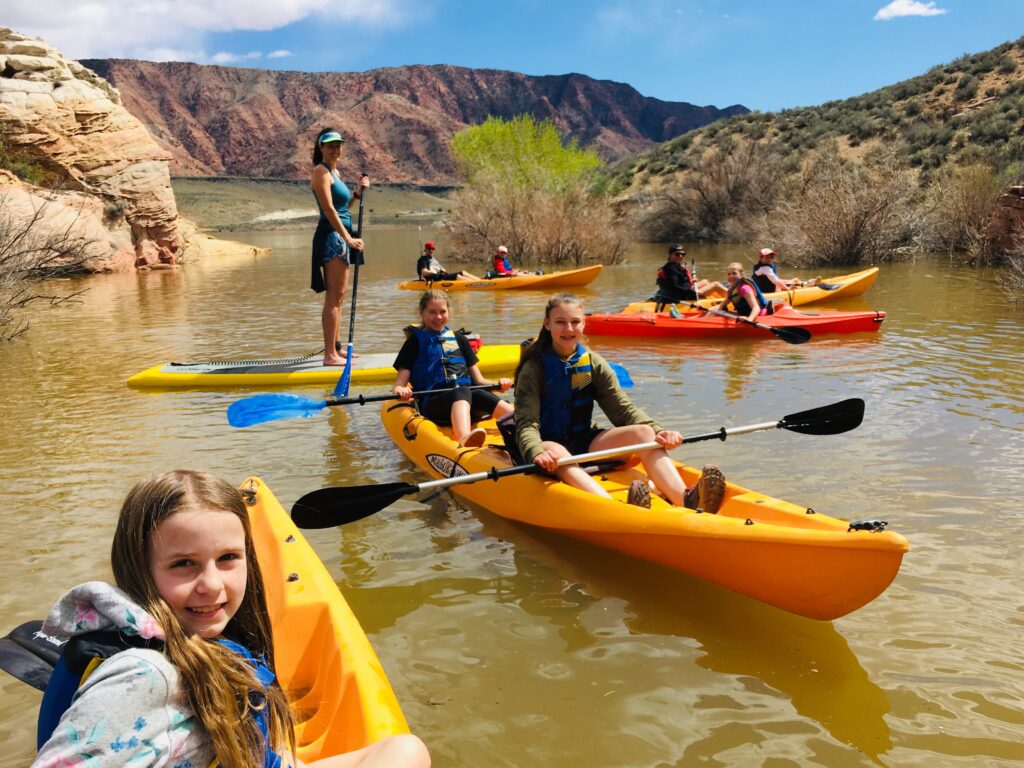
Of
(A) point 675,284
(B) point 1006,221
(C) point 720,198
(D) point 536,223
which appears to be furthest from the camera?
(C) point 720,198

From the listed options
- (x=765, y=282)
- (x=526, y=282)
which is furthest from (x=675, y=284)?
(x=526, y=282)

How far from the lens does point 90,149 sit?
2194 cm

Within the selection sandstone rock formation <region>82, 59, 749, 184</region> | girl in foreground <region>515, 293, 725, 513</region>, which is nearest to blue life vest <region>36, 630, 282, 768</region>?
girl in foreground <region>515, 293, 725, 513</region>

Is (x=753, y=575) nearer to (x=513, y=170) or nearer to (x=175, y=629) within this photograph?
(x=175, y=629)

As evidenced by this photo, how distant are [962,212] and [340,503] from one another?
1934 centimetres

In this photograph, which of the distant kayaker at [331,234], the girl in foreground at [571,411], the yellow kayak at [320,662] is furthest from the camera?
the distant kayaker at [331,234]

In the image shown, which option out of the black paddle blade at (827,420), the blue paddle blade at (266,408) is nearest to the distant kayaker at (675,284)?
the blue paddle blade at (266,408)

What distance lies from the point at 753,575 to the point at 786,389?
4.58 meters

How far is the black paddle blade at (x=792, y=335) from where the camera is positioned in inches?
355

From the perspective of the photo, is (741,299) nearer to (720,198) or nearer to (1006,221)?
(1006,221)

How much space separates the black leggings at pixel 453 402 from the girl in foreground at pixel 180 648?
3.82m

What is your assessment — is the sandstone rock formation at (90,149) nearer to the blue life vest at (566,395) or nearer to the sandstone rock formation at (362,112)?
the blue life vest at (566,395)

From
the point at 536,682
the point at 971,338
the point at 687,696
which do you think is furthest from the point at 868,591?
the point at 971,338

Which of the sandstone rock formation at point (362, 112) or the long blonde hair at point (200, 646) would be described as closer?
the long blonde hair at point (200, 646)
